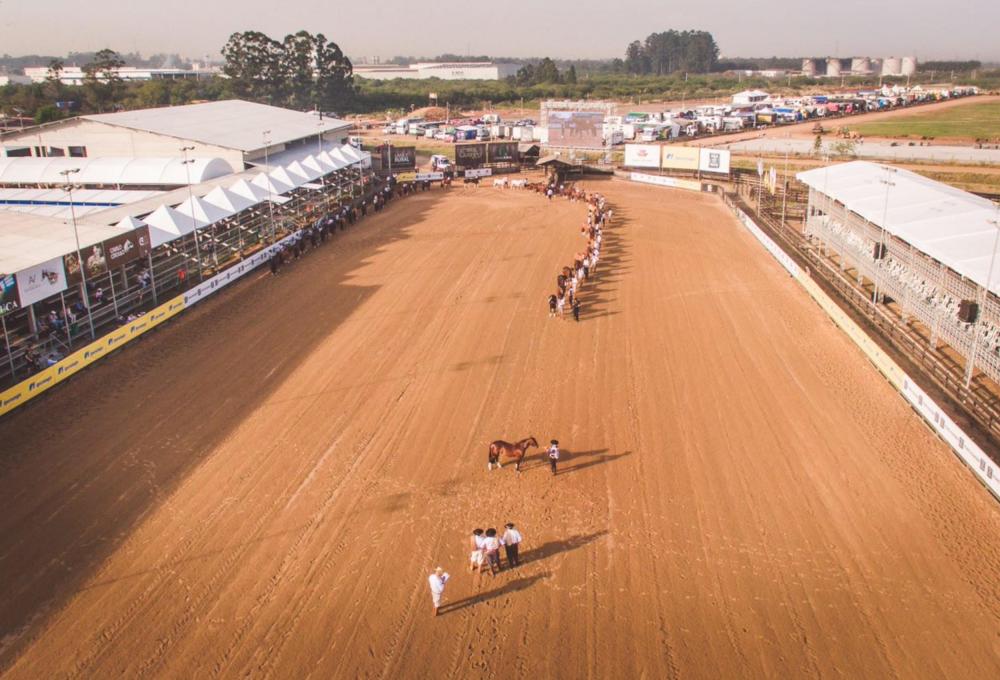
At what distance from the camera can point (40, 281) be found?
1795 cm

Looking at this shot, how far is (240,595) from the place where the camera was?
10469mm

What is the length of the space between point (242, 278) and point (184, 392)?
10185 millimetres

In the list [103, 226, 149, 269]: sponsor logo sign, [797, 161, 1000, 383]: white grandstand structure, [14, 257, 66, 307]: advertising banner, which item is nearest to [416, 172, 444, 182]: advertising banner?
[797, 161, 1000, 383]: white grandstand structure

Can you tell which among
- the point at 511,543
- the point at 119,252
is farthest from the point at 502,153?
the point at 511,543

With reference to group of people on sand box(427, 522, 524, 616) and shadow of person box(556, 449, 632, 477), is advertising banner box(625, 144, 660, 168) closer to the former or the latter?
Result: shadow of person box(556, 449, 632, 477)

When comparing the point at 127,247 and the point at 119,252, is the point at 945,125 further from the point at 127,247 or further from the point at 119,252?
the point at 119,252

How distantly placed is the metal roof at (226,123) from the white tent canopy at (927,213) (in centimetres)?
2973

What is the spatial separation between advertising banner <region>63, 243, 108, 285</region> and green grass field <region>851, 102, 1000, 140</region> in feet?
210

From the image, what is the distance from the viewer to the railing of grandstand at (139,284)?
1850 cm

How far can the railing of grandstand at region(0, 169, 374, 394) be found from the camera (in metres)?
18.5

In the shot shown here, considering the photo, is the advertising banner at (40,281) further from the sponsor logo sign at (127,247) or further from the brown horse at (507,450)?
the brown horse at (507,450)

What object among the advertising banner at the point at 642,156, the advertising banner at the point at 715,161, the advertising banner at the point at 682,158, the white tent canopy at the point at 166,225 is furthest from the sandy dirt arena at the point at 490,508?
the advertising banner at the point at 642,156

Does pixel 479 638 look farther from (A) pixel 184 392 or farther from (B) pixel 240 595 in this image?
(A) pixel 184 392

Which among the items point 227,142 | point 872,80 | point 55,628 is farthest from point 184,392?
point 872,80
